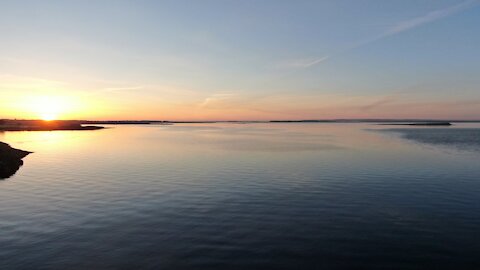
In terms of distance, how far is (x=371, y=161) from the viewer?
51469mm

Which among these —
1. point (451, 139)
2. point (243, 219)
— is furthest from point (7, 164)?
point (451, 139)

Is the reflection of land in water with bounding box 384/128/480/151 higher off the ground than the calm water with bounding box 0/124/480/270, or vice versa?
the calm water with bounding box 0/124/480/270

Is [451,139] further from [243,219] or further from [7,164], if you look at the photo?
[7,164]

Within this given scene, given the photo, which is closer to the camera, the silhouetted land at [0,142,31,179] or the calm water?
the calm water

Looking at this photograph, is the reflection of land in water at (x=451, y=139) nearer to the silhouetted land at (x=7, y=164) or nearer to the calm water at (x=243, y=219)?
the calm water at (x=243, y=219)

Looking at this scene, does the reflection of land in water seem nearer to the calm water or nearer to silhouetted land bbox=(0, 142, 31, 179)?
the calm water

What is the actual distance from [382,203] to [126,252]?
19012 mm

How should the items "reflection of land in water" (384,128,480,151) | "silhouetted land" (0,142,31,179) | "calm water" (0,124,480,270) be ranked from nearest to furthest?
"calm water" (0,124,480,270)
"silhouetted land" (0,142,31,179)
"reflection of land in water" (384,128,480,151)

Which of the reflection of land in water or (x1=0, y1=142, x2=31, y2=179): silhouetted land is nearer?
(x1=0, y1=142, x2=31, y2=179): silhouetted land

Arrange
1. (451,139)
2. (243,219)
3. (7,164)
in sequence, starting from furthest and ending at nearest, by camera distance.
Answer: (451,139) < (7,164) < (243,219)

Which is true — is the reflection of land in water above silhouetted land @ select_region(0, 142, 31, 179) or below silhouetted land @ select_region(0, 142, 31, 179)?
below

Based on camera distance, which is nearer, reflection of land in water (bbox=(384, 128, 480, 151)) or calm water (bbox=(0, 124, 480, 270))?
calm water (bbox=(0, 124, 480, 270))

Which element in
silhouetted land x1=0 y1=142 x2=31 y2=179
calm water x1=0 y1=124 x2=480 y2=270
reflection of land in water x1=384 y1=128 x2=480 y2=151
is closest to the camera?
calm water x1=0 y1=124 x2=480 y2=270

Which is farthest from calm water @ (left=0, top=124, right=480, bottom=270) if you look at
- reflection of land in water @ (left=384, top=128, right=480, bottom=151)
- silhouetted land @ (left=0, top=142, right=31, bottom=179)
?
reflection of land in water @ (left=384, top=128, right=480, bottom=151)
